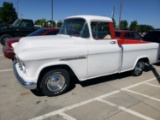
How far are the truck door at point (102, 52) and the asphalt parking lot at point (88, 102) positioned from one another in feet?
1.96

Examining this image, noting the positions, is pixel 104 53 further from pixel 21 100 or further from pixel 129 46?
pixel 21 100

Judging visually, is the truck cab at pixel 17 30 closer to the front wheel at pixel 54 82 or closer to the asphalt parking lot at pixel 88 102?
the asphalt parking lot at pixel 88 102

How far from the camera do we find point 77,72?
4508 millimetres

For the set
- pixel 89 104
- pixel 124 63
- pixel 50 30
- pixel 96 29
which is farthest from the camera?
pixel 50 30

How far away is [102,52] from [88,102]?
146cm

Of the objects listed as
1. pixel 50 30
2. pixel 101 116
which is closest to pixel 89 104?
pixel 101 116

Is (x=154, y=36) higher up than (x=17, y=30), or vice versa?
(x=17, y=30)

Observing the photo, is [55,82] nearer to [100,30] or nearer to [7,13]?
[100,30]

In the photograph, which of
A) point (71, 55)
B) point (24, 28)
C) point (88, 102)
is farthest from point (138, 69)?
point (24, 28)

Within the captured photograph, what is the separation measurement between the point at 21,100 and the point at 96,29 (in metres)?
2.70

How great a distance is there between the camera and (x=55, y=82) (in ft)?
14.5

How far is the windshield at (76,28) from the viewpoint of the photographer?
4668 millimetres

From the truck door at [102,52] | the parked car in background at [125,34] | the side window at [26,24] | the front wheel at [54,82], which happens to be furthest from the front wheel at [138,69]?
the side window at [26,24]

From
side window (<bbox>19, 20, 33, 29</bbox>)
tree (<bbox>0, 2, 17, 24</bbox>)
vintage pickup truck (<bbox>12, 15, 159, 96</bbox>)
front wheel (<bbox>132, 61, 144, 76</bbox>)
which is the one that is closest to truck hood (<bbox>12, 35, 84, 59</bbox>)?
vintage pickup truck (<bbox>12, 15, 159, 96</bbox>)
